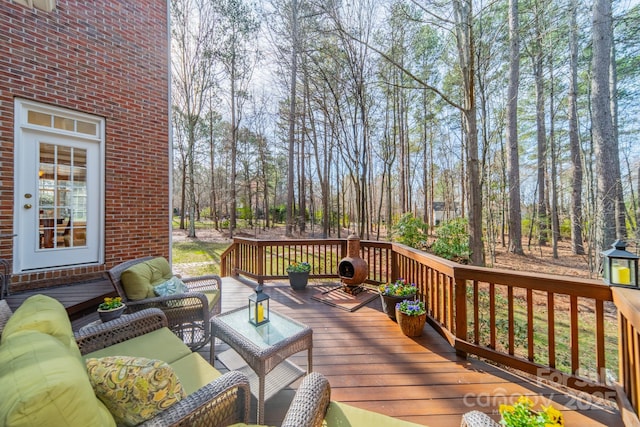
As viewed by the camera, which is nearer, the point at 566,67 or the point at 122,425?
the point at 122,425

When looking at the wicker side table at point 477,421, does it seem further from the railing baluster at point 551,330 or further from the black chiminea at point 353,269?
the black chiminea at point 353,269

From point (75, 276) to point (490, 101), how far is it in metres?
11.0

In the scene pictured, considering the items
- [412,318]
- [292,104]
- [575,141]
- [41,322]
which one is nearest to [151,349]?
[41,322]

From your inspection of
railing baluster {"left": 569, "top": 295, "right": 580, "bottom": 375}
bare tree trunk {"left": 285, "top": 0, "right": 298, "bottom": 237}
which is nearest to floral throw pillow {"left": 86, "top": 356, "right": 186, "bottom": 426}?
railing baluster {"left": 569, "top": 295, "right": 580, "bottom": 375}

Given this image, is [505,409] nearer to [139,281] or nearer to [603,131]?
[139,281]

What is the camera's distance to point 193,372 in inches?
59.2

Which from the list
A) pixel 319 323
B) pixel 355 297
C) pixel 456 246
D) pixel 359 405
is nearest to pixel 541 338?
pixel 456 246

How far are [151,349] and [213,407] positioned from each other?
82cm

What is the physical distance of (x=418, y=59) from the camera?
8.48 metres

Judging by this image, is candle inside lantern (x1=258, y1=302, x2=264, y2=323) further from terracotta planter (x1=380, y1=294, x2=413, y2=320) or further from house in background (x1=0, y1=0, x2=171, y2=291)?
house in background (x1=0, y1=0, x2=171, y2=291)

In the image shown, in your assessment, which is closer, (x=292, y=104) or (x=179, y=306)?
(x=179, y=306)

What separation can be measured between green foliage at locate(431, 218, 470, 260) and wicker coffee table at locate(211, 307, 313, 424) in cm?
473

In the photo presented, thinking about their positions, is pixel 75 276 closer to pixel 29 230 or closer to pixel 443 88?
pixel 29 230

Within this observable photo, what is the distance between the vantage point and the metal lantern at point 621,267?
5.34ft
